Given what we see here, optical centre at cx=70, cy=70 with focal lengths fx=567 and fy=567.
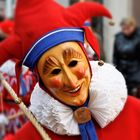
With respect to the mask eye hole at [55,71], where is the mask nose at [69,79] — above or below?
below

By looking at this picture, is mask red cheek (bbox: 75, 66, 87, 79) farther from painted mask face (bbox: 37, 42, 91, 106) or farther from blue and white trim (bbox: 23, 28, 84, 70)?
blue and white trim (bbox: 23, 28, 84, 70)

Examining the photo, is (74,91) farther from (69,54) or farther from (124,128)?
(124,128)

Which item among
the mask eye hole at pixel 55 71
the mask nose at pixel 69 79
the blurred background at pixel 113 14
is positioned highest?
the mask eye hole at pixel 55 71

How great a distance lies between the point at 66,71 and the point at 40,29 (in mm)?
219

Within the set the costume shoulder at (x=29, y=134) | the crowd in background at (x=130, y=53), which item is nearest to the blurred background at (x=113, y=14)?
the crowd in background at (x=130, y=53)

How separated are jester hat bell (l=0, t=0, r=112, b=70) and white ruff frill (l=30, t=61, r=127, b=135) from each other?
175 millimetres

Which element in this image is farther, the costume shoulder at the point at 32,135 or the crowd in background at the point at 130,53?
the crowd in background at the point at 130,53

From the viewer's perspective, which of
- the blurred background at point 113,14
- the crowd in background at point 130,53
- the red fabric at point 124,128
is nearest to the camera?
the red fabric at point 124,128

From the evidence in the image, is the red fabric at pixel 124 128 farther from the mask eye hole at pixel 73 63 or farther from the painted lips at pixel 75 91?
the mask eye hole at pixel 73 63

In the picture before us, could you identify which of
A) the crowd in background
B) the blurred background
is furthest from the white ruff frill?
the blurred background

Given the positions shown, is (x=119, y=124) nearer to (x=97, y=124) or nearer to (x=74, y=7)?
(x=97, y=124)

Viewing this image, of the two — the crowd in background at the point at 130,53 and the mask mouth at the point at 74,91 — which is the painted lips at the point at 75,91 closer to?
the mask mouth at the point at 74,91

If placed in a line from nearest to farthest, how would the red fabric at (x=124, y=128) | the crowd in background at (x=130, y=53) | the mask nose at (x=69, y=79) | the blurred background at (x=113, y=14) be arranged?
the mask nose at (x=69, y=79) < the red fabric at (x=124, y=128) < the crowd in background at (x=130, y=53) < the blurred background at (x=113, y=14)

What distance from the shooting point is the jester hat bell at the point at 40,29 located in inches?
98.5
